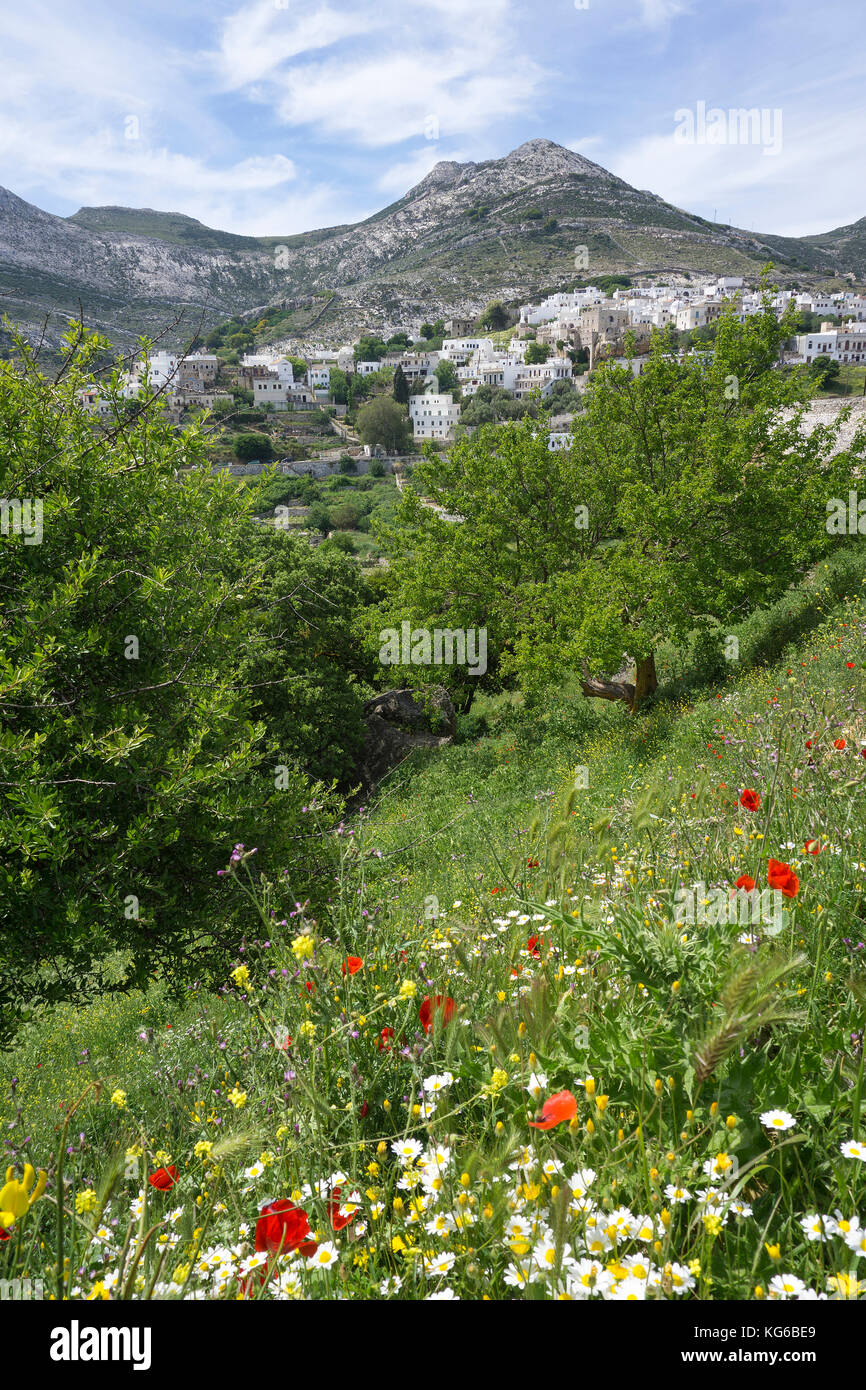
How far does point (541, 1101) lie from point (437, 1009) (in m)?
0.41

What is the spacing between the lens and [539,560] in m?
19.3

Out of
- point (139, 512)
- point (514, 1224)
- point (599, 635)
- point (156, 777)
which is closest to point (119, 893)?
point (156, 777)

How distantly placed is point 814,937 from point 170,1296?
225cm

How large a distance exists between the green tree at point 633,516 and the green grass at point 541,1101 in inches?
479

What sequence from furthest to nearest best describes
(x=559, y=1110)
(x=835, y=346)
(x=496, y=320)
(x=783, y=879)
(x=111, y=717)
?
(x=496, y=320) → (x=835, y=346) → (x=111, y=717) → (x=783, y=879) → (x=559, y=1110)

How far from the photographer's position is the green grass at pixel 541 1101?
1561 mm

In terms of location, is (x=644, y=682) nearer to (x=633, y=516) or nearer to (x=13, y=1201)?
(x=633, y=516)

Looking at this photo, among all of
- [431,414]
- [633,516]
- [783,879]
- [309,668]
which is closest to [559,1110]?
[783,879]

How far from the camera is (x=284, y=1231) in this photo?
1.58 meters

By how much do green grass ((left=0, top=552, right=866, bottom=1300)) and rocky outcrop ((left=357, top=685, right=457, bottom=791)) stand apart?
16.1 meters

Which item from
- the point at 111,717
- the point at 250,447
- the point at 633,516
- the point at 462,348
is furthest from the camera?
the point at 462,348

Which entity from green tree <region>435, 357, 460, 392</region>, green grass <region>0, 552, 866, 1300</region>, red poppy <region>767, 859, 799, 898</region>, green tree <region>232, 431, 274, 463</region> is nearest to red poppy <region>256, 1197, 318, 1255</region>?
green grass <region>0, 552, 866, 1300</region>

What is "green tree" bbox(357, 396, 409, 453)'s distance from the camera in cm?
12855
